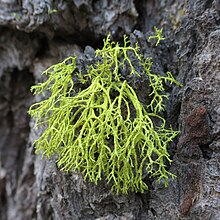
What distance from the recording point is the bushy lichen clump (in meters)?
1.14

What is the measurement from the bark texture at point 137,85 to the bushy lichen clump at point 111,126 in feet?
0.20

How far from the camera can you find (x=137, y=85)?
49.1 inches

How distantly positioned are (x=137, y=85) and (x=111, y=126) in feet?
0.61

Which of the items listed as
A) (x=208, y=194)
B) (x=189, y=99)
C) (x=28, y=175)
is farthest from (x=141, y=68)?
(x=28, y=175)

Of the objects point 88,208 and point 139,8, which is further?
point 139,8

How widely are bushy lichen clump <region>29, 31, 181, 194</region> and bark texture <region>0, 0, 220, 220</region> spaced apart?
61mm

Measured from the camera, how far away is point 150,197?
125cm

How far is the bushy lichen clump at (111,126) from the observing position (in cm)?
114

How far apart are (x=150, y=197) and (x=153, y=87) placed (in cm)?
38

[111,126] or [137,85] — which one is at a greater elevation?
[137,85]

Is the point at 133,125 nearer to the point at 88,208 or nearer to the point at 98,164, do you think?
the point at 98,164

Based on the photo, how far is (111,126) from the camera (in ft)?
3.78

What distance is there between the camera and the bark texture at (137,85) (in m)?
1.18

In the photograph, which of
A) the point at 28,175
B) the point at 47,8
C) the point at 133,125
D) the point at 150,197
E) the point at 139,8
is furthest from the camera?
the point at 28,175
